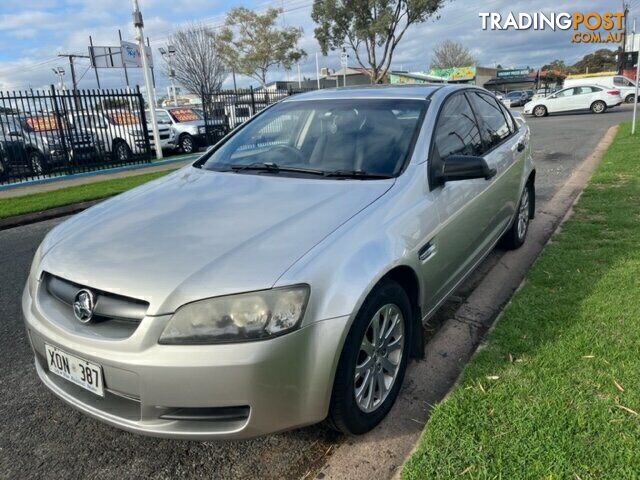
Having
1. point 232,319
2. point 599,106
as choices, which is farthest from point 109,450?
point 599,106

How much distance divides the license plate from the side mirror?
201 cm

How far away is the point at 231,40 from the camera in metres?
36.3

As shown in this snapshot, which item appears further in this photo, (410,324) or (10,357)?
(10,357)

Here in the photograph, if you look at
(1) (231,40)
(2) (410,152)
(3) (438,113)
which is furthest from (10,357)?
(1) (231,40)

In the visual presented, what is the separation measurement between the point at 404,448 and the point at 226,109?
16.8 meters

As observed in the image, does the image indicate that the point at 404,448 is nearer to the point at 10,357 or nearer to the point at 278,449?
the point at 278,449

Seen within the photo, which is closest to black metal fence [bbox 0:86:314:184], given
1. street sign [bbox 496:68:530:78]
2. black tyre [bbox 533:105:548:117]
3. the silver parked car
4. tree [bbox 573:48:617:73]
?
the silver parked car

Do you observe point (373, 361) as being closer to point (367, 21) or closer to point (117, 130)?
point (117, 130)

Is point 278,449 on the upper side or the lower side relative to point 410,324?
lower

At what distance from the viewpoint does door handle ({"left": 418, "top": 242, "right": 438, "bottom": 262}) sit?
260cm

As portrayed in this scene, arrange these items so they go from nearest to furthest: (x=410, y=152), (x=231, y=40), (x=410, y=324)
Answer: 1. (x=410, y=324)
2. (x=410, y=152)
3. (x=231, y=40)

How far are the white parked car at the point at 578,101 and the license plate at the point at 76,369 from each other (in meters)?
29.5

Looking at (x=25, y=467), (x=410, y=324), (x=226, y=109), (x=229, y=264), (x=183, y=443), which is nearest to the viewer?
(x=229, y=264)

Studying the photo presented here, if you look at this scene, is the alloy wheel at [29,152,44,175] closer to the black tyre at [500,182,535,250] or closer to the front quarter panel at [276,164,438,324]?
the black tyre at [500,182,535,250]
